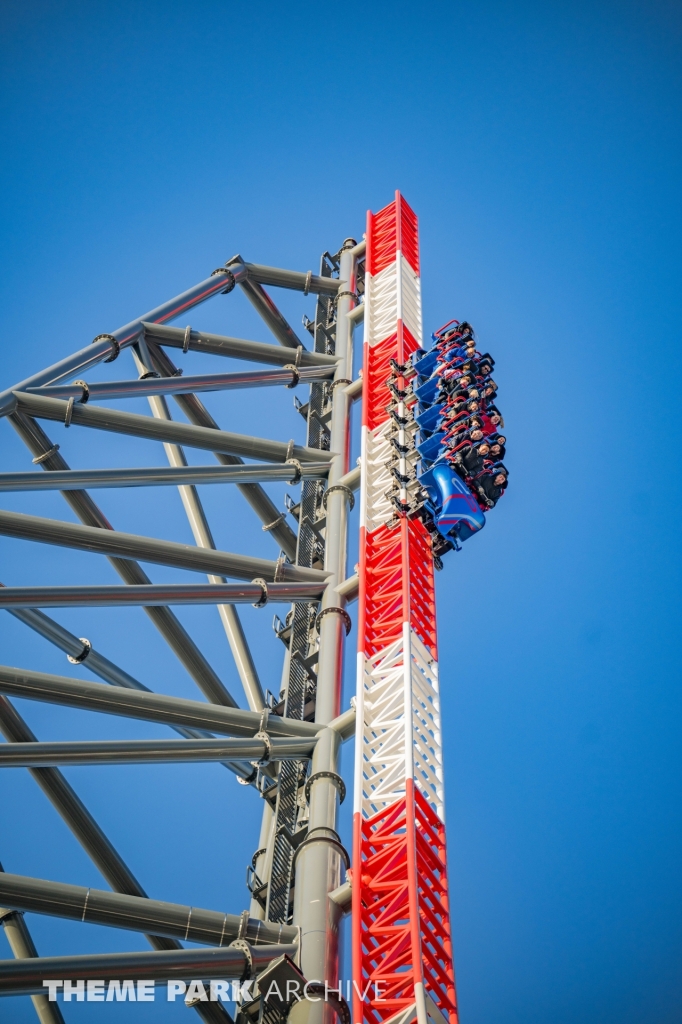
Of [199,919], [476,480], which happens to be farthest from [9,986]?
[476,480]

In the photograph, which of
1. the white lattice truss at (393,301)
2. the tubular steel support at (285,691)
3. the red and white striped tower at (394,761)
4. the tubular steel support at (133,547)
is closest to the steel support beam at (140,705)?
the tubular steel support at (285,691)

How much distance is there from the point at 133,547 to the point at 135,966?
5.73 m

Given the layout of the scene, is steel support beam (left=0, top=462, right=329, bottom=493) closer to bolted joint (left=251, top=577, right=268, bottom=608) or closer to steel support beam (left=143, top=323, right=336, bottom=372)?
bolted joint (left=251, top=577, right=268, bottom=608)

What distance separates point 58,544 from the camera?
47.1 ft

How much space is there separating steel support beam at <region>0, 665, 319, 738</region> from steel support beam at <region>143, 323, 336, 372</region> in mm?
8798

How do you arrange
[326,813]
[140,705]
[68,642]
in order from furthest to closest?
[68,642], [326,813], [140,705]

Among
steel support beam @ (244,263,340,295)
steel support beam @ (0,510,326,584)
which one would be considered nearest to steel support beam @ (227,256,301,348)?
steel support beam @ (244,263,340,295)

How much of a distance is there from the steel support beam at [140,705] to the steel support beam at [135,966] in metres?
2.82

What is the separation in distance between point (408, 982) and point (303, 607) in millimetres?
7035

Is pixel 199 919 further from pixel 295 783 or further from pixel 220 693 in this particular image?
pixel 220 693

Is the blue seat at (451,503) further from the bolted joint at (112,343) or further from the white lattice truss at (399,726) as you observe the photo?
the bolted joint at (112,343)

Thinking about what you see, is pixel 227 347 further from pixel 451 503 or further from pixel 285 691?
pixel 285 691

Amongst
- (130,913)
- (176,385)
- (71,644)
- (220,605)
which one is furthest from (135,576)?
(130,913)

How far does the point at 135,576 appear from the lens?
17141mm
